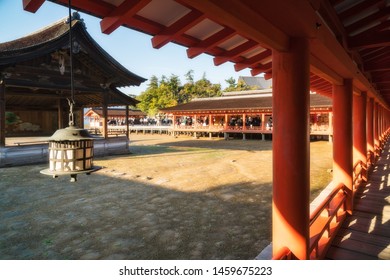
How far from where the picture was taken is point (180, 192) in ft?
26.3

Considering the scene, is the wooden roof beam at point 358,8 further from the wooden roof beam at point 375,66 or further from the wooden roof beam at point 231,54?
the wooden roof beam at point 375,66

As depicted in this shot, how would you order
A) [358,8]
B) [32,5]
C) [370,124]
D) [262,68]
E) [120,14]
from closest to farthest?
[32,5], [120,14], [358,8], [262,68], [370,124]

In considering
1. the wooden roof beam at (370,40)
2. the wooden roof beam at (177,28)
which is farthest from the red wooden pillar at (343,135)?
the wooden roof beam at (177,28)

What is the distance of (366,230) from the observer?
4699 millimetres

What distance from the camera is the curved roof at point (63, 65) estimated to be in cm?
1209

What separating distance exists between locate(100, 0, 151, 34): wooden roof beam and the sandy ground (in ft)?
11.4

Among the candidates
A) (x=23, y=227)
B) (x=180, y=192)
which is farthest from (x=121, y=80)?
(x=23, y=227)

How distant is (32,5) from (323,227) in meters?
4.28

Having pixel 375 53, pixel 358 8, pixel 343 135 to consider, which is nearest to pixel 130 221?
pixel 343 135

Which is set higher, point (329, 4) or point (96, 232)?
point (329, 4)

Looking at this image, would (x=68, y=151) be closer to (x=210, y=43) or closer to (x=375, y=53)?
(x=210, y=43)

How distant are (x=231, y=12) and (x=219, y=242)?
12.8 ft

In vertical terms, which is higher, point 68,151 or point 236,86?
point 236,86
